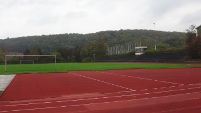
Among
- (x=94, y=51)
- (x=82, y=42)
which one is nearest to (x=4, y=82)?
(x=94, y=51)

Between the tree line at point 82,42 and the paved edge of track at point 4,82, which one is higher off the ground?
the tree line at point 82,42

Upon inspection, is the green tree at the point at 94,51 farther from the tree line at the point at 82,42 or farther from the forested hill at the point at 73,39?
the forested hill at the point at 73,39

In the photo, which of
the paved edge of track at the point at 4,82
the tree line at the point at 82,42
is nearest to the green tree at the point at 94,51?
the tree line at the point at 82,42

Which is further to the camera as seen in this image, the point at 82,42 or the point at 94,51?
the point at 82,42

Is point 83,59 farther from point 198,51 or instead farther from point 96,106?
point 96,106

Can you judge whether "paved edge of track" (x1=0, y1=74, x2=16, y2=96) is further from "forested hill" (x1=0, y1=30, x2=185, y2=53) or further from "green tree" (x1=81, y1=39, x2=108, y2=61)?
"forested hill" (x1=0, y1=30, x2=185, y2=53)

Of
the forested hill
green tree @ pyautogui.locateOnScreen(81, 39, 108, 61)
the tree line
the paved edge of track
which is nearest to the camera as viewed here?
the paved edge of track

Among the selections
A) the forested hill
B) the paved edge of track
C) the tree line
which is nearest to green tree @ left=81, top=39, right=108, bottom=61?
the tree line

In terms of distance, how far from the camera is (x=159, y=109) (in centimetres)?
904

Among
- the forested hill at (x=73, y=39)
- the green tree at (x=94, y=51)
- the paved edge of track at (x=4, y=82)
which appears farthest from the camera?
the forested hill at (x=73, y=39)

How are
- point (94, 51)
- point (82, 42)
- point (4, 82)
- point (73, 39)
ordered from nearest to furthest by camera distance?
point (4, 82), point (94, 51), point (73, 39), point (82, 42)

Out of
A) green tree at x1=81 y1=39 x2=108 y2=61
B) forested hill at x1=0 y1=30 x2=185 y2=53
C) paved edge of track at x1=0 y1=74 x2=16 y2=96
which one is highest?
forested hill at x1=0 y1=30 x2=185 y2=53

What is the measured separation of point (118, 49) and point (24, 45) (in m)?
45.6

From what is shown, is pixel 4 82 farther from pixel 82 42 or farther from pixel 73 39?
pixel 73 39
